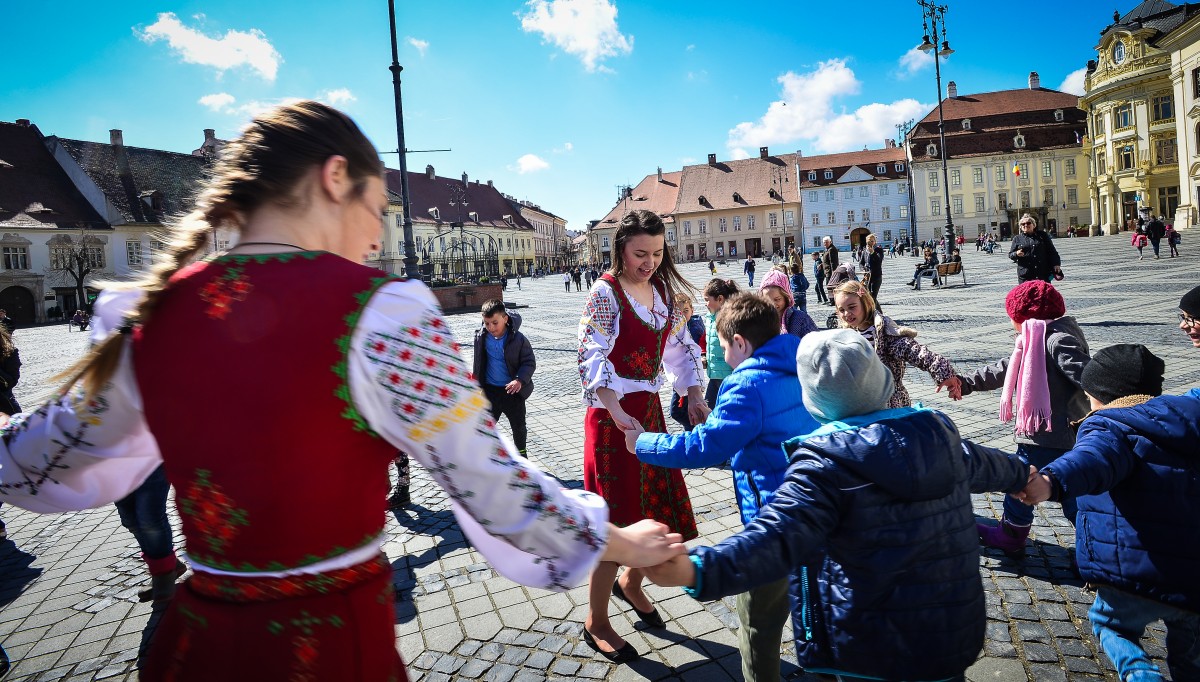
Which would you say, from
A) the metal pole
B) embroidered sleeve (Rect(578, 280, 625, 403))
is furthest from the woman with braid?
the metal pole

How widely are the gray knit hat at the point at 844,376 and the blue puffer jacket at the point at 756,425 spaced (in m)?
0.41

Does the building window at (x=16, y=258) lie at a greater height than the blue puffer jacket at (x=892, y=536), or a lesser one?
greater

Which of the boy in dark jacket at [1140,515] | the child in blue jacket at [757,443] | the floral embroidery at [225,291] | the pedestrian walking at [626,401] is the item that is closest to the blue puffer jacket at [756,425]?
the child in blue jacket at [757,443]

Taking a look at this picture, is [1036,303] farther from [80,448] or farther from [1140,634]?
[80,448]

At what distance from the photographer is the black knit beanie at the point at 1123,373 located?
2615 mm

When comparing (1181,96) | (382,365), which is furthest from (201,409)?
(1181,96)

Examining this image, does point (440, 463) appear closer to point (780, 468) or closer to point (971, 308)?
point (780, 468)

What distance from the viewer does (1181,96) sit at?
3981 cm

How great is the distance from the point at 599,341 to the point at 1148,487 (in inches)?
87.8

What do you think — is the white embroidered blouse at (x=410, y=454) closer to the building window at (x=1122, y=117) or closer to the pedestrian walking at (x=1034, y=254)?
the pedestrian walking at (x=1034, y=254)

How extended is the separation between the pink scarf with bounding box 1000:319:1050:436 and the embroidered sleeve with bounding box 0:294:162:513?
425 cm

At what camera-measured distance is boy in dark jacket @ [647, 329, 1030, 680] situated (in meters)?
1.91

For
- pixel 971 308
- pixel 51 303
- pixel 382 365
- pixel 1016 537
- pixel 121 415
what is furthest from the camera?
pixel 51 303

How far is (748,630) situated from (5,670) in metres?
3.84
